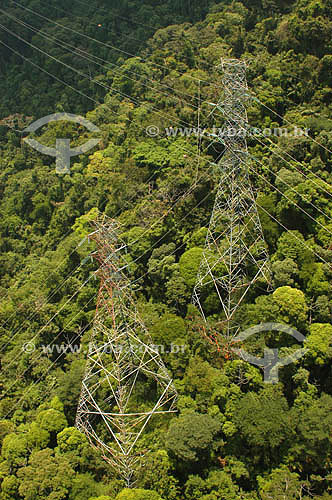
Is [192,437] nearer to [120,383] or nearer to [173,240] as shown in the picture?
[120,383]

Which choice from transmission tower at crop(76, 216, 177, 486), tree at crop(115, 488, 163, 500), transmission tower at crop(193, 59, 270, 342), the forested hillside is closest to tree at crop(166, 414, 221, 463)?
the forested hillside

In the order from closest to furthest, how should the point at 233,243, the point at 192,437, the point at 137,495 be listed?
1. the point at 137,495
2. the point at 192,437
3. the point at 233,243

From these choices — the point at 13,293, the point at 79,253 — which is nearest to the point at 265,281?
the point at 79,253

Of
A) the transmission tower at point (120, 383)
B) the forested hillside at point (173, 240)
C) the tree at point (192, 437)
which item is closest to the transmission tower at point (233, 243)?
the forested hillside at point (173, 240)

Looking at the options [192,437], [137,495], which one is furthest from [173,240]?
[137,495]

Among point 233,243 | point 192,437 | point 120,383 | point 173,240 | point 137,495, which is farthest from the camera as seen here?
point 173,240

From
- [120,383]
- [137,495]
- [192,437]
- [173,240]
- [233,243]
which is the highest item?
[233,243]
